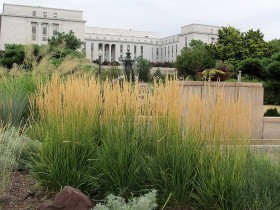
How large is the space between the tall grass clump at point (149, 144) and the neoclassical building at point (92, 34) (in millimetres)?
61030

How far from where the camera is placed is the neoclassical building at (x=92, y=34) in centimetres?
8181

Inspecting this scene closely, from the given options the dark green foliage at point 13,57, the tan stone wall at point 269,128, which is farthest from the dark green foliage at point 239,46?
the tan stone wall at point 269,128

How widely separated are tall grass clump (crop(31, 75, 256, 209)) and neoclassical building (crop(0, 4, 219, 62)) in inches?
2403

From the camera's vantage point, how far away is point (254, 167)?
353 centimetres

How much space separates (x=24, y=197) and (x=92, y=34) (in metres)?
101

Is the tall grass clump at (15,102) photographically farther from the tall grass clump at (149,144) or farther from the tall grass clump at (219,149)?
the tall grass clump at (219,149)

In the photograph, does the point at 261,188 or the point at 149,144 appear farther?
the point at 149,144

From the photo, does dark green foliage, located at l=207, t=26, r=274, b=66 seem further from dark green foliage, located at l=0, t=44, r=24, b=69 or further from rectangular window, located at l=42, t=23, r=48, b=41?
rectangular window, located at l=42, t=23, r=48, b=41

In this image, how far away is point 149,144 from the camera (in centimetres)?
368

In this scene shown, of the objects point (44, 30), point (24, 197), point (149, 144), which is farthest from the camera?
point (44, 30)

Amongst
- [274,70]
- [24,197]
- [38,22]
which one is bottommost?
[24,197]

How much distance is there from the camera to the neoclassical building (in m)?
81.8

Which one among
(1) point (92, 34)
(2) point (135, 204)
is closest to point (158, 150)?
(2) point (135, 204)

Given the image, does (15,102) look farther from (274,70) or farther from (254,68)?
(254,68)
